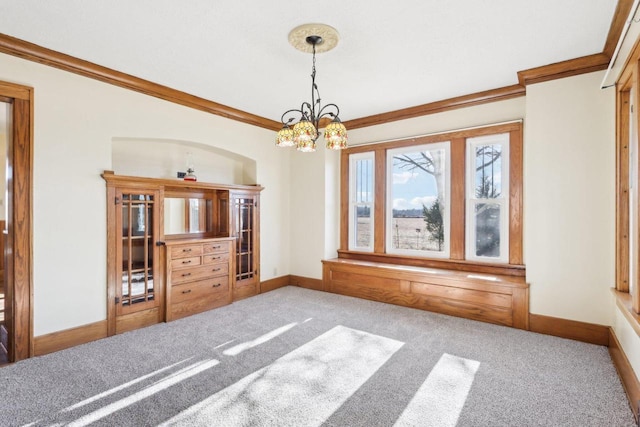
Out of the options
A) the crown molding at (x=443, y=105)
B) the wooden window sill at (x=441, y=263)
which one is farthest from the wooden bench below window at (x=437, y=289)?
the crown molding at (x=443, y=105)

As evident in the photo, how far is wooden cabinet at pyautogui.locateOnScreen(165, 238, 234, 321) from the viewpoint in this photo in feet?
12.7

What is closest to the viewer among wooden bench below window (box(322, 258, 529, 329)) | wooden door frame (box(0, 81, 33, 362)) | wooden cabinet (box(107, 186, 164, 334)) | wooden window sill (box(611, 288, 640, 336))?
wooden window sill (box(611, 288, 640, 336))

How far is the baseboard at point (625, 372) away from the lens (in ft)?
6.88

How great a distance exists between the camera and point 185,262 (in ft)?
13.2

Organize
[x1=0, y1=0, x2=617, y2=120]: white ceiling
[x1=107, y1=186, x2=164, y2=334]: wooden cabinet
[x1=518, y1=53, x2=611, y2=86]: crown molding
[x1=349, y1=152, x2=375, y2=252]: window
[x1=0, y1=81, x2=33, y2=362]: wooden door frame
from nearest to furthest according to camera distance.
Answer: [x1=0, y1=0, x2=617, y2=120]: white ceiling, [x1=0, y1=81, x2=33, y2=362]: wooden door frame, [x1=518, y1=53, x2=611, y2=86]: crown molding, [x1=107, y1=186, x2=164, y2=334]: wooden cabinet, [x1=349, y1=152, x2=375, y2=252]: window

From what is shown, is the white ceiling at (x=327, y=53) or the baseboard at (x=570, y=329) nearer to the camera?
the white ceiling at (x=327, y=53)

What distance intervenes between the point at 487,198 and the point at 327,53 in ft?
8.82

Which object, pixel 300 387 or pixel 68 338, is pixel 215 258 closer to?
pixel 68 338

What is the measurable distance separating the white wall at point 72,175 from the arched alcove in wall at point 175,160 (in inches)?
11.3

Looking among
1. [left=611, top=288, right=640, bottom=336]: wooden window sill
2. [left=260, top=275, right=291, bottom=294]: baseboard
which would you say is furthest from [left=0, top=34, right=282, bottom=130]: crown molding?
[left=611, top=288, right=640, bottom=336]: wooden window sill

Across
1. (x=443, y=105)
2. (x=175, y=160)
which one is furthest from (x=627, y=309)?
(x=175, y=160)

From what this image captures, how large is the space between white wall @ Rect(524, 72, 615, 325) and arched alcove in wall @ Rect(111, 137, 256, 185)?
378 centimetres

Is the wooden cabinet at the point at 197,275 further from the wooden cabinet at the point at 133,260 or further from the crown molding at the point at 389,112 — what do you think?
the crown molding at the point at 389,112

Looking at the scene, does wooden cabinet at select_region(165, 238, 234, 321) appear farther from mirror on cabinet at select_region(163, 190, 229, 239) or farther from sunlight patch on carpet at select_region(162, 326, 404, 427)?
sunlight patch on carpet at select_region(162, 326, 404, 427)
